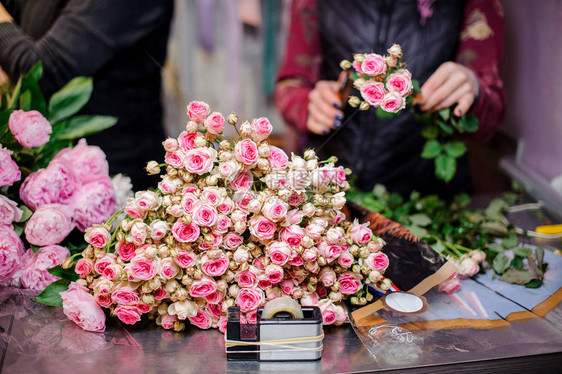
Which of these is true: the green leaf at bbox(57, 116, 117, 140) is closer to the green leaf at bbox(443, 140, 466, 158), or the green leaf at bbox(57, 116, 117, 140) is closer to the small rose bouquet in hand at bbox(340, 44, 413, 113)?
A: the small rose bouquet in hand at bbox(340, 44, 413, 113)

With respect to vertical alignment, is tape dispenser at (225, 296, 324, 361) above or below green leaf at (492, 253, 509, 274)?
below

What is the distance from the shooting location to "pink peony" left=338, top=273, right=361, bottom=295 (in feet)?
2.83

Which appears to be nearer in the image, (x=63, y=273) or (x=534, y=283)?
(x=63, y=273)

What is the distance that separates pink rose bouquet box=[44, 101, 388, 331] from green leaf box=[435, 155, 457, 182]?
48 cm

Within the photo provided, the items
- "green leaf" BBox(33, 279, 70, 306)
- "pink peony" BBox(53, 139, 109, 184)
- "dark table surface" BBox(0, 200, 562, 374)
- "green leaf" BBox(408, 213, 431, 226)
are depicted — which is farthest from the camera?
"green leaf" BBox(408, 213, 431, 226)

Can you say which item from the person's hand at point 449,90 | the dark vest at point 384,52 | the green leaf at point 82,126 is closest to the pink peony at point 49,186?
the green leaf at point 82,126

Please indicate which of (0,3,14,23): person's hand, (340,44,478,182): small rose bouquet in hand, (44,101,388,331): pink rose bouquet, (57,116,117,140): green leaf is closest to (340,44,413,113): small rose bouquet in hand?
(340,44,478,182): small rose bouquet in hand

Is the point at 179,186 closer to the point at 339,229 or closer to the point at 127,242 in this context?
the point at 127,242

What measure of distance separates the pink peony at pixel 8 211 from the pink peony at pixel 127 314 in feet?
0.94

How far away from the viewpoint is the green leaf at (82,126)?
109 centimetres

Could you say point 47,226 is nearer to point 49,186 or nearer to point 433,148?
point 49,186

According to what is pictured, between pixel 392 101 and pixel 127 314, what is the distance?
59cm

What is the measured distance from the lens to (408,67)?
1099mm

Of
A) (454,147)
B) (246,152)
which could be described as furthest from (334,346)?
(454,147)
